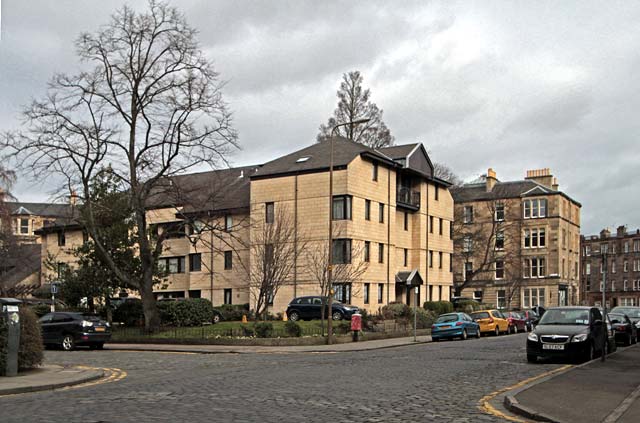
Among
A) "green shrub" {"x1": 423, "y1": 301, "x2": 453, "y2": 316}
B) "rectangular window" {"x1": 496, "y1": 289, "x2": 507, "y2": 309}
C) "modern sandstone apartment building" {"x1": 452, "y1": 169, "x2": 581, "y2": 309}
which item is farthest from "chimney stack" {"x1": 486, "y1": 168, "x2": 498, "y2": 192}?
"green shrub" {"x1": 423, "y1": 301, "x2": 453, "y2": 316}

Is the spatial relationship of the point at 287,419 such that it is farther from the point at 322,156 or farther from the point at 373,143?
the point at 373,143

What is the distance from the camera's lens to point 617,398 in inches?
523

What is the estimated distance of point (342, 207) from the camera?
49.2 meters

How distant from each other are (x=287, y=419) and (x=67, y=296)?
34.1 meters

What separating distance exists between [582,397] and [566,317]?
956 centimetres

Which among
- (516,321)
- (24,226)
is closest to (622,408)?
(516,321)

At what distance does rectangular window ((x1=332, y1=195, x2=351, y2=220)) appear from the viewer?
4881 cm

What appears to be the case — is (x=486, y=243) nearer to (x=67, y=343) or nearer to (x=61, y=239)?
(x=61, y=239)

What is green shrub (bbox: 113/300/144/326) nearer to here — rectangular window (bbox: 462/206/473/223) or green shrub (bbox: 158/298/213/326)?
green shrub (bbox: 158/298/213/326)

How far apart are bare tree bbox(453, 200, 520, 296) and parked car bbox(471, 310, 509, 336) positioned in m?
24.6

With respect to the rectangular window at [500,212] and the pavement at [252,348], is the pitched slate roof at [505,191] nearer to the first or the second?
the rectangular window at [500,212]

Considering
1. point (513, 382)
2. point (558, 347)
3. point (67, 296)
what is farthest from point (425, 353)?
point (67, 296)

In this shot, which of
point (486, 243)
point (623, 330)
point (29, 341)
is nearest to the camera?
point (29, 341)

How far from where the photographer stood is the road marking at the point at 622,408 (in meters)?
10.9
